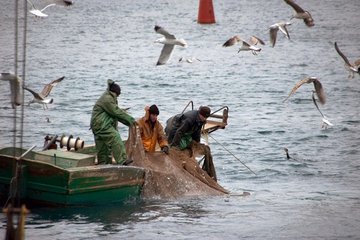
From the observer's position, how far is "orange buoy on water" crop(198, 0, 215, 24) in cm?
5509

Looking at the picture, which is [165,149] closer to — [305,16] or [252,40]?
[305,16]

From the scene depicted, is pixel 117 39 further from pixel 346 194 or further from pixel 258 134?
pixel 346 194

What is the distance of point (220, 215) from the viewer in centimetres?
1886

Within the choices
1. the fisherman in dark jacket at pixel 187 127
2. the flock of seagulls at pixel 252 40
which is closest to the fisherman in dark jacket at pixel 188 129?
the fisherman in dark jacket at pixel 187 127

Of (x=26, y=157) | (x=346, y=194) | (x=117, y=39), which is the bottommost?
(x=117, y=39)

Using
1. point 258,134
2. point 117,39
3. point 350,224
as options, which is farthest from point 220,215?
point 117,39

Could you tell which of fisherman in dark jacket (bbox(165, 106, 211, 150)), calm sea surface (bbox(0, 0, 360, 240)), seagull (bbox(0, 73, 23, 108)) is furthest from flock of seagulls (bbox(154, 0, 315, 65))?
seagull (bbox(0, 73, 23, 108))

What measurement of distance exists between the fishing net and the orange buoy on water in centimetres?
3538

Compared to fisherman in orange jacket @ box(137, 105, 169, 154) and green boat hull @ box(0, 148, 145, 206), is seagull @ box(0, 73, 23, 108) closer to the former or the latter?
green boat hull @ box(0, 148, 145, 206)

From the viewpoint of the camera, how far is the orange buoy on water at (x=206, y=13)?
55094 mm

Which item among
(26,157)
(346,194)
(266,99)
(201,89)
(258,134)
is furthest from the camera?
(201,89)

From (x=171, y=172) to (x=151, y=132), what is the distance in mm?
801

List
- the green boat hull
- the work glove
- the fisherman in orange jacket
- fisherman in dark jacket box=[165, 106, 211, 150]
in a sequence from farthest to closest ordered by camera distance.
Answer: fisherman in dark jacket box=[165, 106, 211, 150]
the work glove
the fisherman in orange jacket
the green boat hull

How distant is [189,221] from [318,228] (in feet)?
7.19
